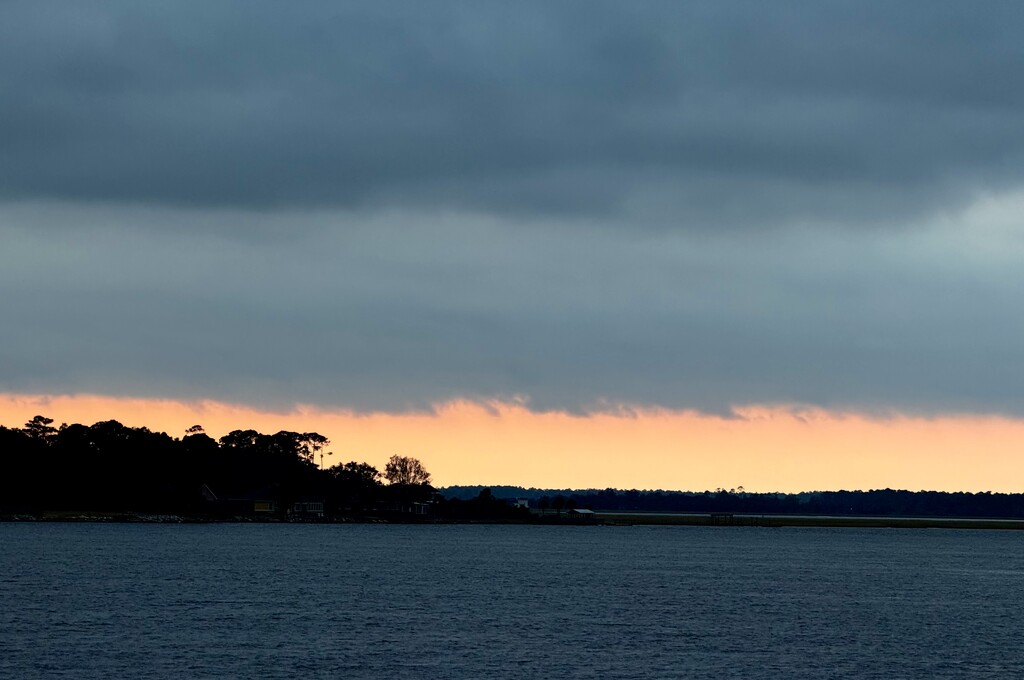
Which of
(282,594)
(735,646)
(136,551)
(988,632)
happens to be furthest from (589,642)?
(136,551)

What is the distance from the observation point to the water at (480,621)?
242 ft

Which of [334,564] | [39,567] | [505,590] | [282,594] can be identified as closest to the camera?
[282,594]

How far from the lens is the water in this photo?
2906 inches

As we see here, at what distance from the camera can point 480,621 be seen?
95.1 meters

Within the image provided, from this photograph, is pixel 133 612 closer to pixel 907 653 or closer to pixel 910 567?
pixel 907 653

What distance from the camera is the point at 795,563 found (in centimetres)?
19488

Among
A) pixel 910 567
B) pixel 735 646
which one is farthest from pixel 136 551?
pixel 735 646

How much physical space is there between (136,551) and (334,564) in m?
32.7

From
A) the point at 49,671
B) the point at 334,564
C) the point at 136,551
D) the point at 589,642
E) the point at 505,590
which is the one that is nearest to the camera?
the point at 49,671

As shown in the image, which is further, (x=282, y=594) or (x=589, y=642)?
(x=282, y=594)

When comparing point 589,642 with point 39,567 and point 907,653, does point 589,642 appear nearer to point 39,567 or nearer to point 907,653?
point 907,653

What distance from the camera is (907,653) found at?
8350cm

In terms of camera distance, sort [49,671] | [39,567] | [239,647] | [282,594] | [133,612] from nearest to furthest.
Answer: [49,671] < [239,647] < [133,612] < [282,594] < [39,567]

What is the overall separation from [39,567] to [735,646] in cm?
8053
